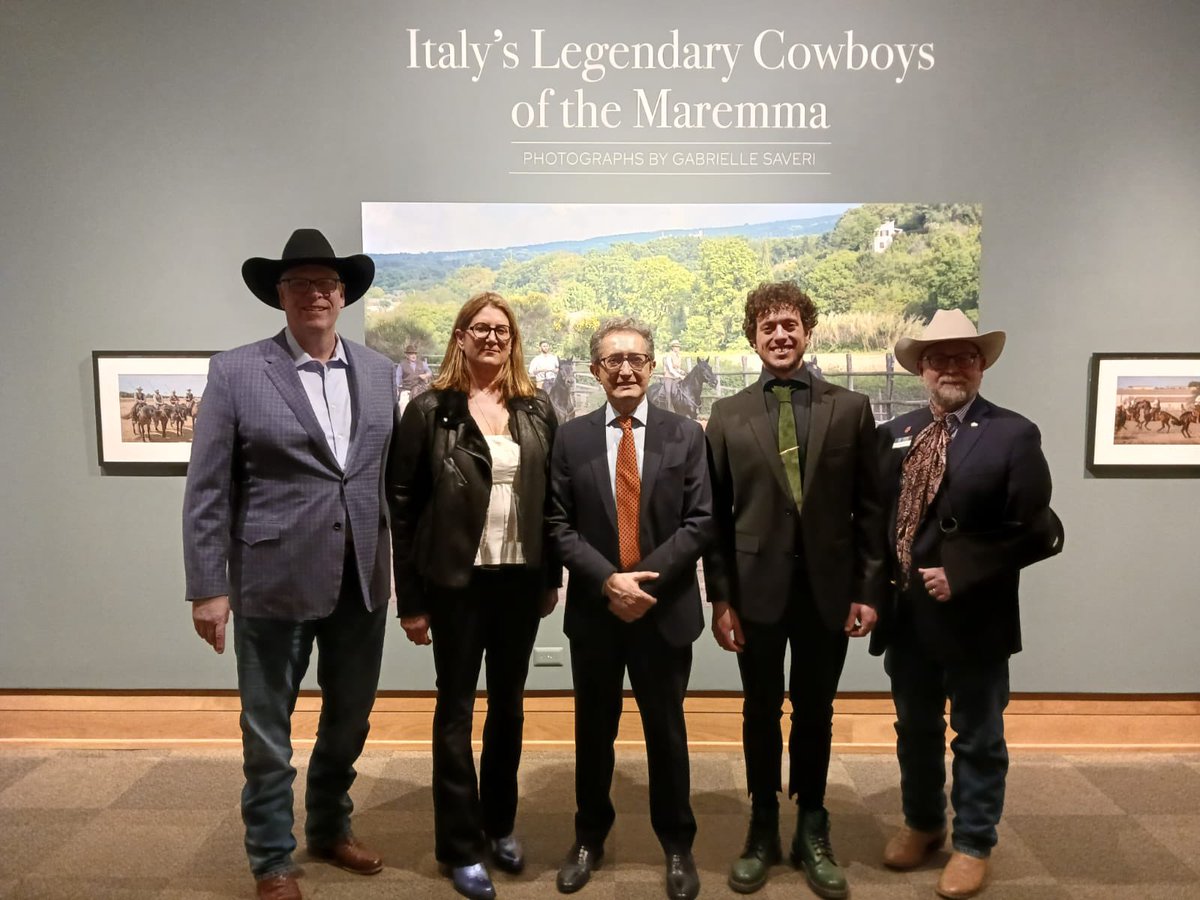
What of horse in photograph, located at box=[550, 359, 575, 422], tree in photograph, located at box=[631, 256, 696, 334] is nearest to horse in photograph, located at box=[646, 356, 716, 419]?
tree in photograph, located at box=[631, 256, 696, 334]

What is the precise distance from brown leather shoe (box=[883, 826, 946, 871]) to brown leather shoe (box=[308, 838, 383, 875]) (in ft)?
5.61

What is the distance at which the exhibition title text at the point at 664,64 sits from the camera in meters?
3.25

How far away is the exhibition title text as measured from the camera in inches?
128

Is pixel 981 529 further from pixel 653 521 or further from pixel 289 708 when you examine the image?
pixel 289 708

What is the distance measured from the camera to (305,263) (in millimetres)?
2363

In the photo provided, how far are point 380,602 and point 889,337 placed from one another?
2.32 meters

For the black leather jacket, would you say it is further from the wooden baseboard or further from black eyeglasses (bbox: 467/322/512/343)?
the wooden baseboard

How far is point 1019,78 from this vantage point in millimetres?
3240

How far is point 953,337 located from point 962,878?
1686mm

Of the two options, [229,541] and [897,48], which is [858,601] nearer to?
[229,541]

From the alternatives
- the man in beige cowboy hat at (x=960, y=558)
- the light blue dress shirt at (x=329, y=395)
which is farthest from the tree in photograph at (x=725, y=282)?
the light blue dress shirt at (x=329, y=395)

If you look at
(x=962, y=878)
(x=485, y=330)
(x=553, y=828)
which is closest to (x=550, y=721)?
(x=553, y=828)

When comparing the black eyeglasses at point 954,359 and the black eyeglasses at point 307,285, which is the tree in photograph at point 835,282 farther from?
the black eyeglasses at point 307,285

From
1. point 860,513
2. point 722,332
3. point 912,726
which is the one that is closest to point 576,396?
Answer: point 722,332
